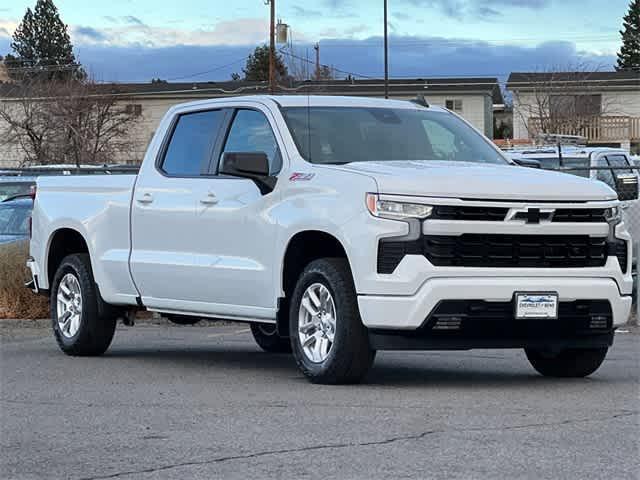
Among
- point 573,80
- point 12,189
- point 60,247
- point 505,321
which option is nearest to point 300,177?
point 505,321

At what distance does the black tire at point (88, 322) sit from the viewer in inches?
471

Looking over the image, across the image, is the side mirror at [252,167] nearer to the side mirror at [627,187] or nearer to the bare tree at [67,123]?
the side mirror at [627,187]

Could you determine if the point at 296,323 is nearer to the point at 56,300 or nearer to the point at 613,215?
the point at 613,215

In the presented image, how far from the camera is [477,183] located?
9.07 meters

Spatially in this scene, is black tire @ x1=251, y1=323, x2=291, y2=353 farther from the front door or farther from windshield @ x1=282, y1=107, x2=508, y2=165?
windshield @ x1=282, y1=107, x2=508, y2=165

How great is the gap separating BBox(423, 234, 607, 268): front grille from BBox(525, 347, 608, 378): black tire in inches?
34.8

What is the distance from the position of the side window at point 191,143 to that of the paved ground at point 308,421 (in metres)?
1.56

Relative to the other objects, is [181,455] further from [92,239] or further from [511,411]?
[92,239]

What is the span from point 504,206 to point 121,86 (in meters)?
58.5

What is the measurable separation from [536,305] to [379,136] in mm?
2037

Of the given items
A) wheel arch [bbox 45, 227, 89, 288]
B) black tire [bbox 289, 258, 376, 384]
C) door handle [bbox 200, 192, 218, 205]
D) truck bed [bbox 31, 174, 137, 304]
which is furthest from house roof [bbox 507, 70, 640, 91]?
black tire [bbox 289, 258, 376, 384]

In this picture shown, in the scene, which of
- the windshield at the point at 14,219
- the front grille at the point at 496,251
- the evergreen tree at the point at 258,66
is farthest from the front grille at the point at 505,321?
the evergreen tree at the point at 258,66

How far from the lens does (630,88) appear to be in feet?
208

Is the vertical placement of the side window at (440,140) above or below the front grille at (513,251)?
above
